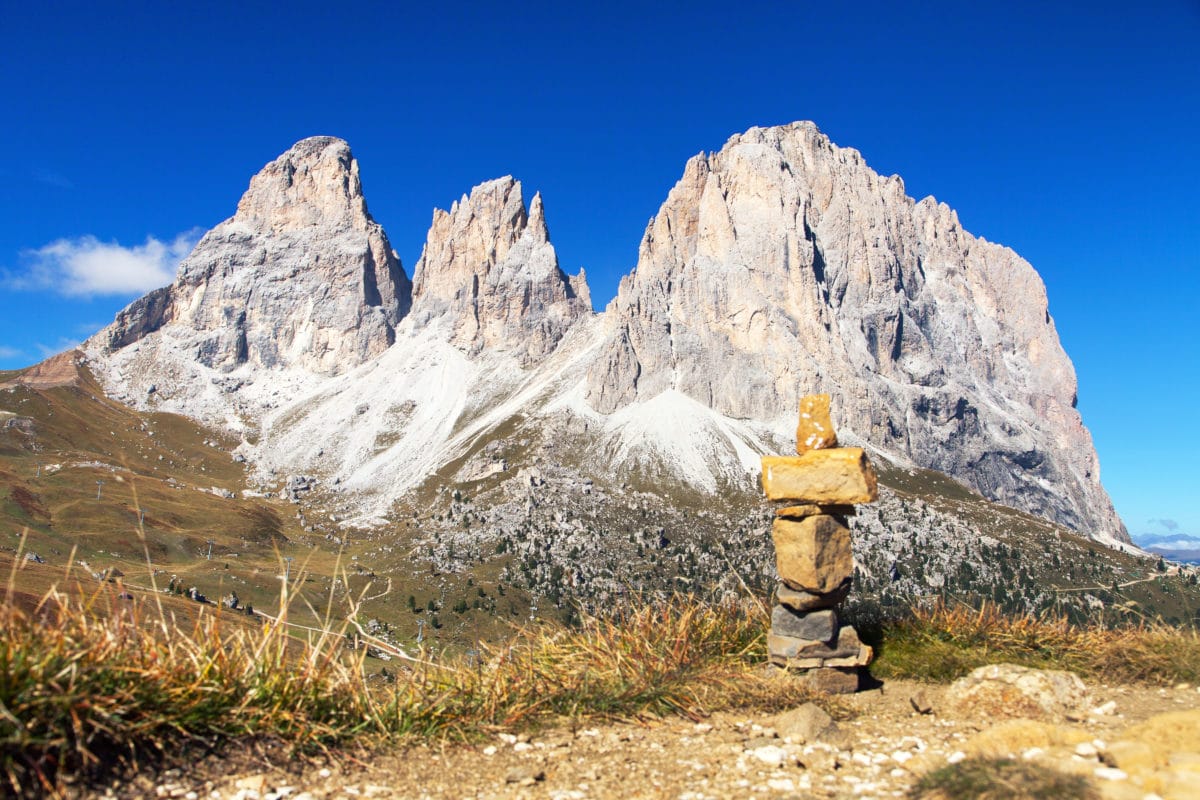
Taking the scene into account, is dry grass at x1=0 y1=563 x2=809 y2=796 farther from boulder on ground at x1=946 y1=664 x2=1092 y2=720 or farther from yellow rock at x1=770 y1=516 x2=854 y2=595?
boulder on ground at x1=946 y1=664 x2=1092 y2=720

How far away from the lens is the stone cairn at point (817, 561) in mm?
11172

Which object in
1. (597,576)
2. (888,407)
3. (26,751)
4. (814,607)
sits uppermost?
(888,407)

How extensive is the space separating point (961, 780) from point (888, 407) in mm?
203517

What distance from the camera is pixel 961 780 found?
618 centimetres

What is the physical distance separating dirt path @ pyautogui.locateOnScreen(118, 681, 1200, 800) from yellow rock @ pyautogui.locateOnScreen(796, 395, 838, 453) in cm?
492

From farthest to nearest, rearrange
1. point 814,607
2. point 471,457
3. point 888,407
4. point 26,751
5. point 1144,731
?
point 888,407, point 471,457, point 814,607, point 1144,731, point 26,751

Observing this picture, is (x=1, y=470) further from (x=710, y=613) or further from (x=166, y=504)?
(x=710, y=613)

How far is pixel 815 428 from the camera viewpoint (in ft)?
43.1

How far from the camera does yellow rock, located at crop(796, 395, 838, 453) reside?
1298 cm

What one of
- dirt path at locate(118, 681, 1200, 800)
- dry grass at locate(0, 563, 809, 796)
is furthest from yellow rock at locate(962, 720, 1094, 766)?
dry grass at locate(0, 563, 809, 796)

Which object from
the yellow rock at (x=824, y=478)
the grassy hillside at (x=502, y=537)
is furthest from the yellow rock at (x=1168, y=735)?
the grassy hillside at (x=502, y=537)

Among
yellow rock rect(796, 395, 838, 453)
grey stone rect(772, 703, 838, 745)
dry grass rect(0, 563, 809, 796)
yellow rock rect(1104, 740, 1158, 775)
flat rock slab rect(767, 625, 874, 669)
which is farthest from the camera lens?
yellow rock rect(796, 395, 838, 453)

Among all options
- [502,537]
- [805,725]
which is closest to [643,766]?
[805,725]

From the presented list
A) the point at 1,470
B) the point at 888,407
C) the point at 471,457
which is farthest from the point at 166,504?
the point at 888,407
